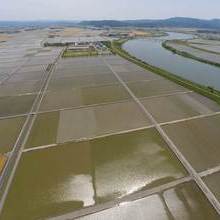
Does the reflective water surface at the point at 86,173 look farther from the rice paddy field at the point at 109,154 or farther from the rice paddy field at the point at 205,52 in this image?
the rice paddy field at the point at 205,52

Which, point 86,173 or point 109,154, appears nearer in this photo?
point 86,173

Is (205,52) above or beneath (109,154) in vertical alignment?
beneath

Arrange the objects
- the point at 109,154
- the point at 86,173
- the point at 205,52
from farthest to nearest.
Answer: the point at 205,52
the point at 109,154
the point at 86,173

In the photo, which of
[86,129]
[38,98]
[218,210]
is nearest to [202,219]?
[218,210]

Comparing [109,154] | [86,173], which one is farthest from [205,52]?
[86,173]

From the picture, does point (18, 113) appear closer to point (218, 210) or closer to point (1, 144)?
point (1, 144)

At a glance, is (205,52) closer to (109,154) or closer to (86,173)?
(109,154)

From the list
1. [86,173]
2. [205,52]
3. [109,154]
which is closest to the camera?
[86,173]

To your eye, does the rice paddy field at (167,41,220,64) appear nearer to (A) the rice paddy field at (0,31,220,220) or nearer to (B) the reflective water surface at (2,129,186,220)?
(A) the rice paddy field at (0,31,220,220)
